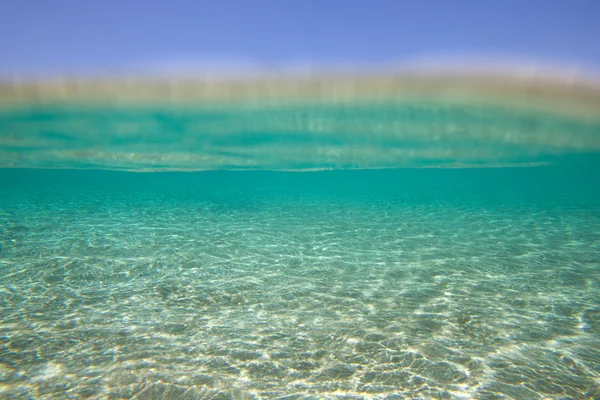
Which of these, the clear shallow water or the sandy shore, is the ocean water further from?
the sandy shore

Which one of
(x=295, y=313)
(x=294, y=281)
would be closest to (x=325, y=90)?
(x=294, y=281)

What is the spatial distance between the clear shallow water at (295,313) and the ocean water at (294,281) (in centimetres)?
4

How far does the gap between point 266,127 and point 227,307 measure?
942 cm

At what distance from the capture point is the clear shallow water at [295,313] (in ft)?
15.7

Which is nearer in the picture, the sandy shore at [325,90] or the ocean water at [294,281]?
the ocean water at [294,281]

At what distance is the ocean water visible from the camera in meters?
4.90

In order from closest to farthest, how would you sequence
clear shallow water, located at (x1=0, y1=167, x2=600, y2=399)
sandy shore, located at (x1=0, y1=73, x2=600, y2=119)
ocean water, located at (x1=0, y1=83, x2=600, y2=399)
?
clear shallow water, located at (x1=0, y1=167, x2=600, y2=399) → ocean water, located at (x1=0, y1=83, x2=600, y2=399) → sandy shore, located at (x1=0, y1=73, x2=600, y2=119)

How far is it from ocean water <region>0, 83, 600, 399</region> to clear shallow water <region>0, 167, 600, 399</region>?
4 cm

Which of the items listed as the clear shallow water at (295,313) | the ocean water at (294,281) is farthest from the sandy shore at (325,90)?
the clear shallow water at (295,313)

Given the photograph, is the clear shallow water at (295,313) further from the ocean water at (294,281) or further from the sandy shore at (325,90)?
the sandy shore at (325,90)

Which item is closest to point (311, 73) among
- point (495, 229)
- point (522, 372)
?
point (522, 372)

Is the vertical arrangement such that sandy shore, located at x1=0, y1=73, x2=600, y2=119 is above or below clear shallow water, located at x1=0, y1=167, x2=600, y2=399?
above

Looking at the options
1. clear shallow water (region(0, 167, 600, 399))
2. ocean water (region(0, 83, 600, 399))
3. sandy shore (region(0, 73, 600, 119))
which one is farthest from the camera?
sandy shore (region(0, 73, 600, 119))

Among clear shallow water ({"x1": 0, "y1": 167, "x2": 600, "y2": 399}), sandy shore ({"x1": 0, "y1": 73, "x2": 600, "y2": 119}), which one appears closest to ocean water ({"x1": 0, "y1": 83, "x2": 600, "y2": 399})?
clear shallow water ({"x1": 0, "y1": 167, "x2": 600, "y2": 399})
